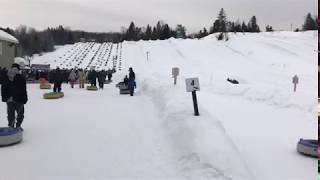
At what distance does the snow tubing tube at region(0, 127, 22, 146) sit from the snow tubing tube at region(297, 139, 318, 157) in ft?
19.4

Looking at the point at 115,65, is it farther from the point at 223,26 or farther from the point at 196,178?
the point at 196,178

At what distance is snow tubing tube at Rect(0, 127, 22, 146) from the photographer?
8969 millimetres

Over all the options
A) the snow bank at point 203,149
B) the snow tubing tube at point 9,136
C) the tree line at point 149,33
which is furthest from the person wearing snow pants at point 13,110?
the tree line at point 149,33

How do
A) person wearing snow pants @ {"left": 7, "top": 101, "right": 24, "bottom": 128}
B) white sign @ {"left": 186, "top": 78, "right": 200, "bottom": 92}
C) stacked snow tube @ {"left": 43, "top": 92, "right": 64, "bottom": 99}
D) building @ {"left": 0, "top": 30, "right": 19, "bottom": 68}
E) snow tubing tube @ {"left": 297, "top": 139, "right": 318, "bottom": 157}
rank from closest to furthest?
1. snow tubing tube @ {"left": 297, "top": 139, "right": 318, "bottom": 157}
2. person wearing snow pants @ {"left": 7, "top": 101, "right": 24, "bottom": 128}
3. white sign @ {"left": 186, "top": 78, "right": 200, "bottom": 92}
4. stacked snow tube @ {"left": 43, "top": 92, "right": 64, "bottom": 99}
5. building @ {"left": 0, "top": 30, "right": 19, "bottom": 68}

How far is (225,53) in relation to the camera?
79.0m

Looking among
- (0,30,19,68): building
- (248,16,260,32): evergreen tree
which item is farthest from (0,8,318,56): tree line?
(0,30,19,68): building

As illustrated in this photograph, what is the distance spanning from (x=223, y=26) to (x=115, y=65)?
183 ft

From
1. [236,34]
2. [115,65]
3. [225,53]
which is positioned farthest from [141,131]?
[236,34]

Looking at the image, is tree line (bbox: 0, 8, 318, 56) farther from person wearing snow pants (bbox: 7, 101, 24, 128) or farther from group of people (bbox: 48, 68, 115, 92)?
person wearing snow pants (bbox: 7, 101, 24, 128)

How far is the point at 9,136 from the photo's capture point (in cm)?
906

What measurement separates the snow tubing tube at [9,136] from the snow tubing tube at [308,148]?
5.92 metres

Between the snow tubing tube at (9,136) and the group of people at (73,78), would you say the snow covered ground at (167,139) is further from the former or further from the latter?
the group of people at (73,78)

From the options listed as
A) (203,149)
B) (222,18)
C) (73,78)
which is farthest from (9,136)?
(222,18)

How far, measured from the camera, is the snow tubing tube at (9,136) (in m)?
8.97
